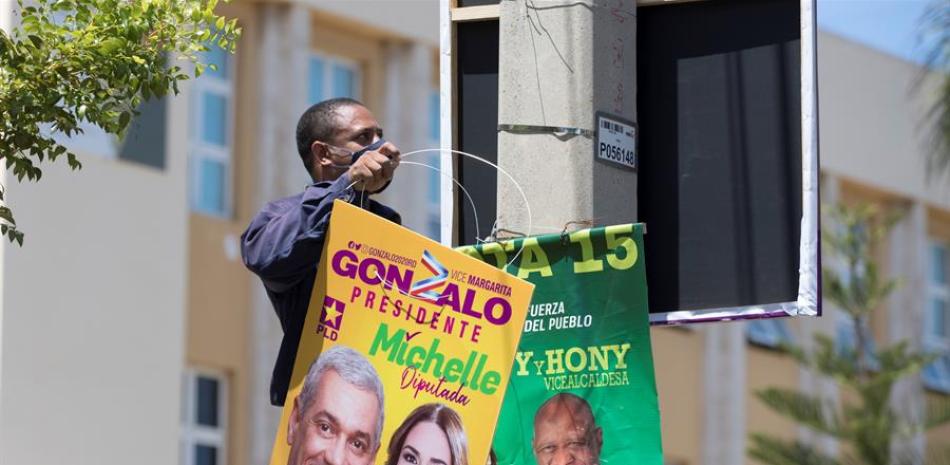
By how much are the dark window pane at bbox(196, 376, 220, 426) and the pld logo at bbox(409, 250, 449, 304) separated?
58.7 ft

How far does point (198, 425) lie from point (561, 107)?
1758cm

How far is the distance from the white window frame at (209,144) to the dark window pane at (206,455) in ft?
7.64

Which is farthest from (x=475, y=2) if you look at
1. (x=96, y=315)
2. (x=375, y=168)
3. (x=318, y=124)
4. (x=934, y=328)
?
(x=934, y=328)

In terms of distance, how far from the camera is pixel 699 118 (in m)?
6.50

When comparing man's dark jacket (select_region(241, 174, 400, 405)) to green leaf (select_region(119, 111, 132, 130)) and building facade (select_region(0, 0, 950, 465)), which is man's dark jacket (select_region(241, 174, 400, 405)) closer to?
green leaf (select_region(119, 111, 132, 130))

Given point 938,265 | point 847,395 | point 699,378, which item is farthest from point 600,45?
point 938,265

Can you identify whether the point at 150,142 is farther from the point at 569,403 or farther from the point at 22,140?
the point at 569,403

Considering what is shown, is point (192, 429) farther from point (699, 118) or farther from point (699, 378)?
point (699, 118)

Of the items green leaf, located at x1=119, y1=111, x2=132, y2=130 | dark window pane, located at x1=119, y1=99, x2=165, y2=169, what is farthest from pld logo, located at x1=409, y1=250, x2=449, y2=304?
dark window pane, located at x1=119, y1=99, x2=165, y2=169

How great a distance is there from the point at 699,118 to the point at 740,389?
78.9ft

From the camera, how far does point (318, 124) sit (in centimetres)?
616

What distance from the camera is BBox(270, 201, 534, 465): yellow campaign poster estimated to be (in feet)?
18.1

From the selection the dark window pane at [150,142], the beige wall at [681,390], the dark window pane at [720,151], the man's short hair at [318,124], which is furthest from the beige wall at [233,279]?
the man's short hair at [318,124]

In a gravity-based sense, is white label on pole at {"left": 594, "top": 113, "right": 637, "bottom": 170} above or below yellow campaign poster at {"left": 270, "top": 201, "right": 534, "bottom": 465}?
above
